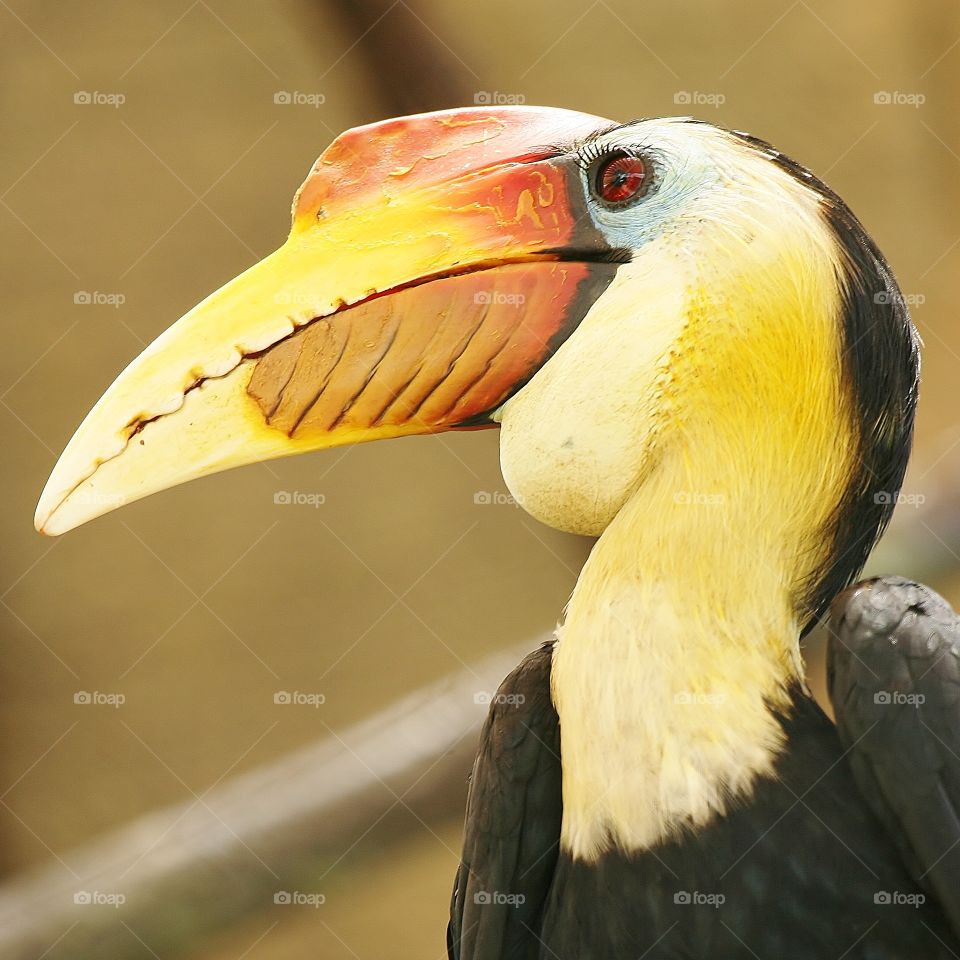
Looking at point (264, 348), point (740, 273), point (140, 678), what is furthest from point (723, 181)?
point (140, 678)

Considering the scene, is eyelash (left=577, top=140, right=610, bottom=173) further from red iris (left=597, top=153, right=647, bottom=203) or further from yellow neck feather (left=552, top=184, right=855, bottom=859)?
yellow neck feather (left=552, top=184, right=855, bottom=859)

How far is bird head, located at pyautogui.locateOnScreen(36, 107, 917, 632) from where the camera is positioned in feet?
4.99

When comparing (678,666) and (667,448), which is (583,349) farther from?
(678,666)

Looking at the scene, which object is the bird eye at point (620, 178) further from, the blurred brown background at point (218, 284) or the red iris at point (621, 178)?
the blurred brown background at point (218, 284)

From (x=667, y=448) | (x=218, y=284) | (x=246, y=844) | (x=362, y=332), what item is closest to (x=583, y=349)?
(x=667, y=448)

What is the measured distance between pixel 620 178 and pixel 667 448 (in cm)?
33

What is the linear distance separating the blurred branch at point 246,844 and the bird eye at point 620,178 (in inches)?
45.7

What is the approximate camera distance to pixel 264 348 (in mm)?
1555

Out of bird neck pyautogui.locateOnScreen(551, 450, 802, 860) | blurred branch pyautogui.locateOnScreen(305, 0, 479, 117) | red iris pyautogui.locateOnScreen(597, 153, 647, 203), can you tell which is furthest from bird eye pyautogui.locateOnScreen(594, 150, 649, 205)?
blurred branch pyautogui.locateOnScreen(305, 0, 479, 117)

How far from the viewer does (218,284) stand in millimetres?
3660

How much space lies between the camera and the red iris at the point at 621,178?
159 centimetres

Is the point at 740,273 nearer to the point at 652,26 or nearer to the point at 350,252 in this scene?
the point at 350,252

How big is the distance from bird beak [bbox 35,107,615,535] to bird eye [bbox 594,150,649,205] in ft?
0.11

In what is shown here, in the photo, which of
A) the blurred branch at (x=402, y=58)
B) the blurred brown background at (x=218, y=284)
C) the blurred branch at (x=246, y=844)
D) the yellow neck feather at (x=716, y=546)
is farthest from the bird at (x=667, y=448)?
the blurred brown background at (x=218, y=284)
